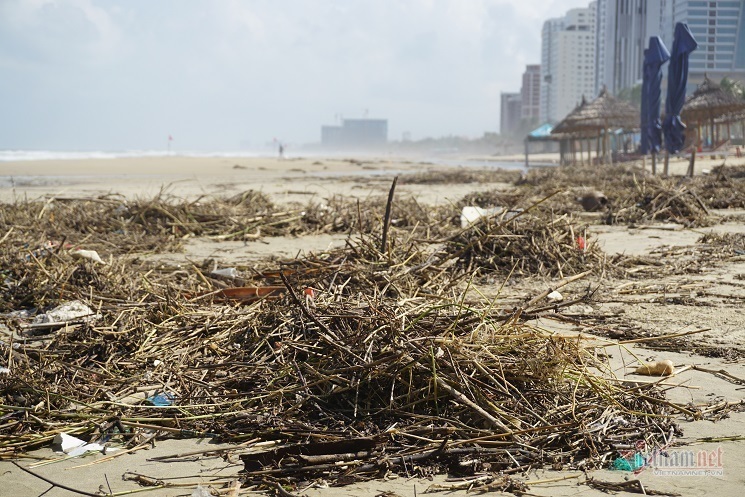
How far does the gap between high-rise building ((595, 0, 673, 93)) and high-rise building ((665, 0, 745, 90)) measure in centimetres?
962

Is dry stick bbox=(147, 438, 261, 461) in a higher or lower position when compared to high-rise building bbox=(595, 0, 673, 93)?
lower

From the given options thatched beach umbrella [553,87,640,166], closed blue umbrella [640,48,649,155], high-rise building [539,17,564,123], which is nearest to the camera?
closed blue umbrella [640,48,649,155]

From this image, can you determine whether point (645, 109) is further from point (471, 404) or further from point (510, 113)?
point (510, 113)

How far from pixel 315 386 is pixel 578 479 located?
1.03 metres

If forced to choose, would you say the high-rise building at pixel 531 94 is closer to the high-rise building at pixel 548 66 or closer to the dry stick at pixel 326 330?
the high-rise building at pixel 548 66

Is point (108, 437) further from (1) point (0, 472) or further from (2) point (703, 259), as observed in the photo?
(2) point (703, 259)

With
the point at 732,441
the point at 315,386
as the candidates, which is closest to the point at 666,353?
the point at 732,441

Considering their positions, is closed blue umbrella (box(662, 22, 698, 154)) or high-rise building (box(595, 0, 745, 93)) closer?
closed blue umbrella (box(662, 22, 698, 154))

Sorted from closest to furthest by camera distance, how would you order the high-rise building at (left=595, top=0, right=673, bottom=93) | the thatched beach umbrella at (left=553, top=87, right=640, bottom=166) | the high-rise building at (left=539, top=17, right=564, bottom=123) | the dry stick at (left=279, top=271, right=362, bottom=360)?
1. the dry stick at (left=279, top=271, right=362, bottom=360)
2. the thatched beach umbrella at (left=553, top=87, right=640, bottom=166)
3. the high-rise building at (left=595, top=0, right=673, bottom=93)
4. the high-rise building at (left=539, top=17, right=564, bottom=123)

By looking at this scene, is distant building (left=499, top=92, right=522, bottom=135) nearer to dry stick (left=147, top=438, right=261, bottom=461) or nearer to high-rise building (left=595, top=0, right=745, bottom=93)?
high-rise building (left=595, top=0, right=745, bottom=93)

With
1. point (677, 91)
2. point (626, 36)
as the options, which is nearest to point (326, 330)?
point (677, 91)

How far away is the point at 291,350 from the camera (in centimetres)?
307

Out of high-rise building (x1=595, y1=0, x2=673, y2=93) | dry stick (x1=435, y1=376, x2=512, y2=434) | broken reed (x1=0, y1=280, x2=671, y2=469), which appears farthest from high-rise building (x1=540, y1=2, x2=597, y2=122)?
dry stick (x1=435, y1=376, x2=512, y2=434)

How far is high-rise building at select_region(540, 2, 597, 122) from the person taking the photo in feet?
536
